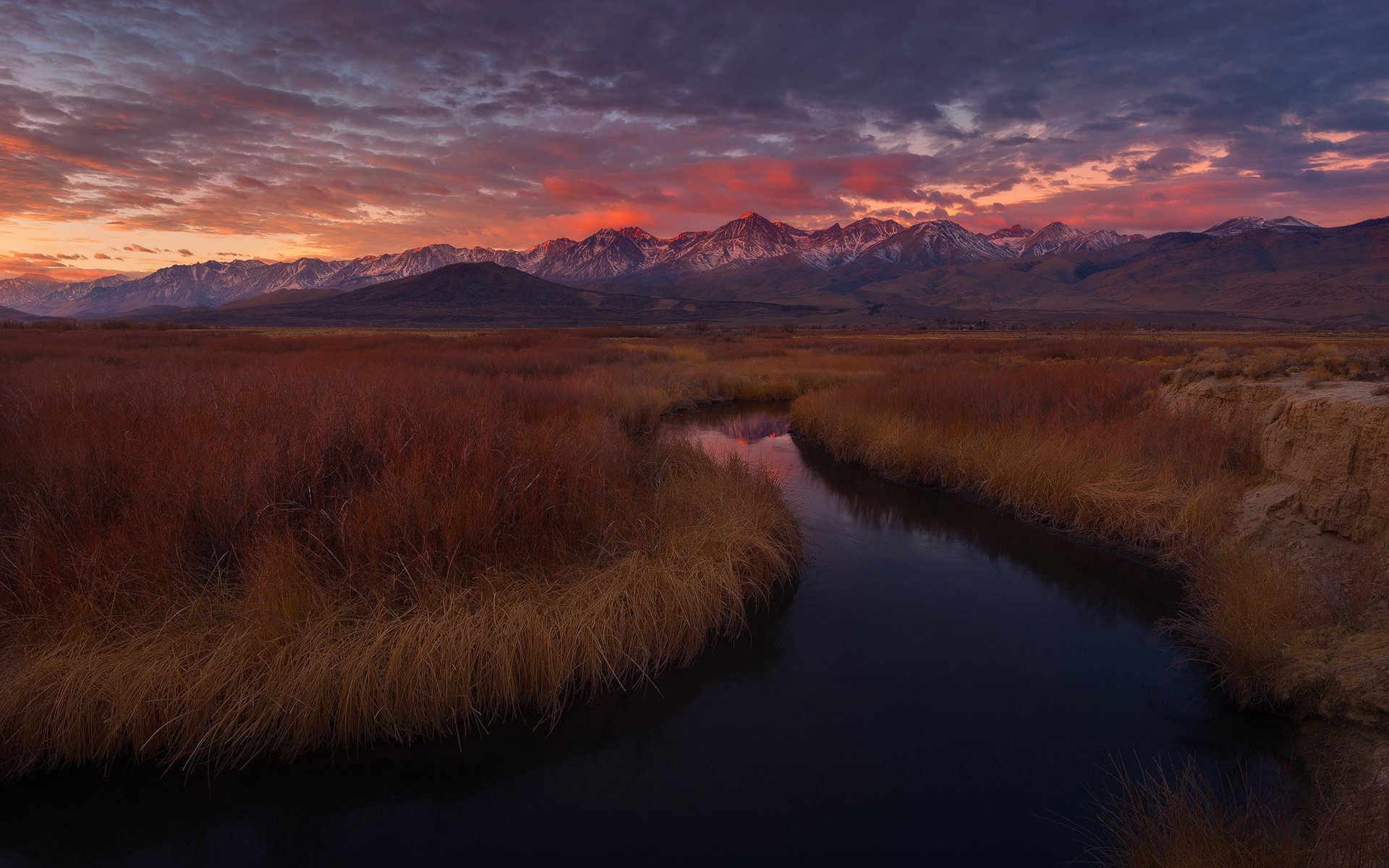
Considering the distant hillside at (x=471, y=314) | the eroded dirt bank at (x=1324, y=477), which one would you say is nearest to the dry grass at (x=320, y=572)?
the eroded dirt bank at (x=1324, y=477)

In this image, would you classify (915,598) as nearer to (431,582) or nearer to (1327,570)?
(1327,570)

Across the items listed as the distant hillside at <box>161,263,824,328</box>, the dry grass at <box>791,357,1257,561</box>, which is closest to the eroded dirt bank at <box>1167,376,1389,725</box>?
the dry grass at <box>791,357,1257,561</box>

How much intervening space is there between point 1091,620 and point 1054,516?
358 cm

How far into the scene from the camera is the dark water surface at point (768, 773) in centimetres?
456

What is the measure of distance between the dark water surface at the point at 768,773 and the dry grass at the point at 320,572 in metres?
0.38

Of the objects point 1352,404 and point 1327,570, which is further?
point 1352,404

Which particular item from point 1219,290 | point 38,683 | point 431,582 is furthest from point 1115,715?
point 1219,290

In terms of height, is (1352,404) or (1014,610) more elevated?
(1352,404)

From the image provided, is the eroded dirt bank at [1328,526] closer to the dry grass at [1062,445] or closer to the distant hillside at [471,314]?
the dry grass at [1062,445]

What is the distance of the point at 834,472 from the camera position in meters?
15.4

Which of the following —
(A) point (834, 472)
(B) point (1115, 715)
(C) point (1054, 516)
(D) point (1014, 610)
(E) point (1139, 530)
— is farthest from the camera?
(A) point (834, 472)

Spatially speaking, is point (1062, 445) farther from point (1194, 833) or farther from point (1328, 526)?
point (1194, 833)

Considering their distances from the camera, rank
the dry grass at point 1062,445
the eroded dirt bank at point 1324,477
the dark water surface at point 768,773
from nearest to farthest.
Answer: the dark water surface at point 768,773
the eroded dirt bank at point 1324,477
the dry grass at point 1062,445

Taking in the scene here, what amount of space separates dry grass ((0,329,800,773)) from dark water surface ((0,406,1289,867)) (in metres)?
0.38
